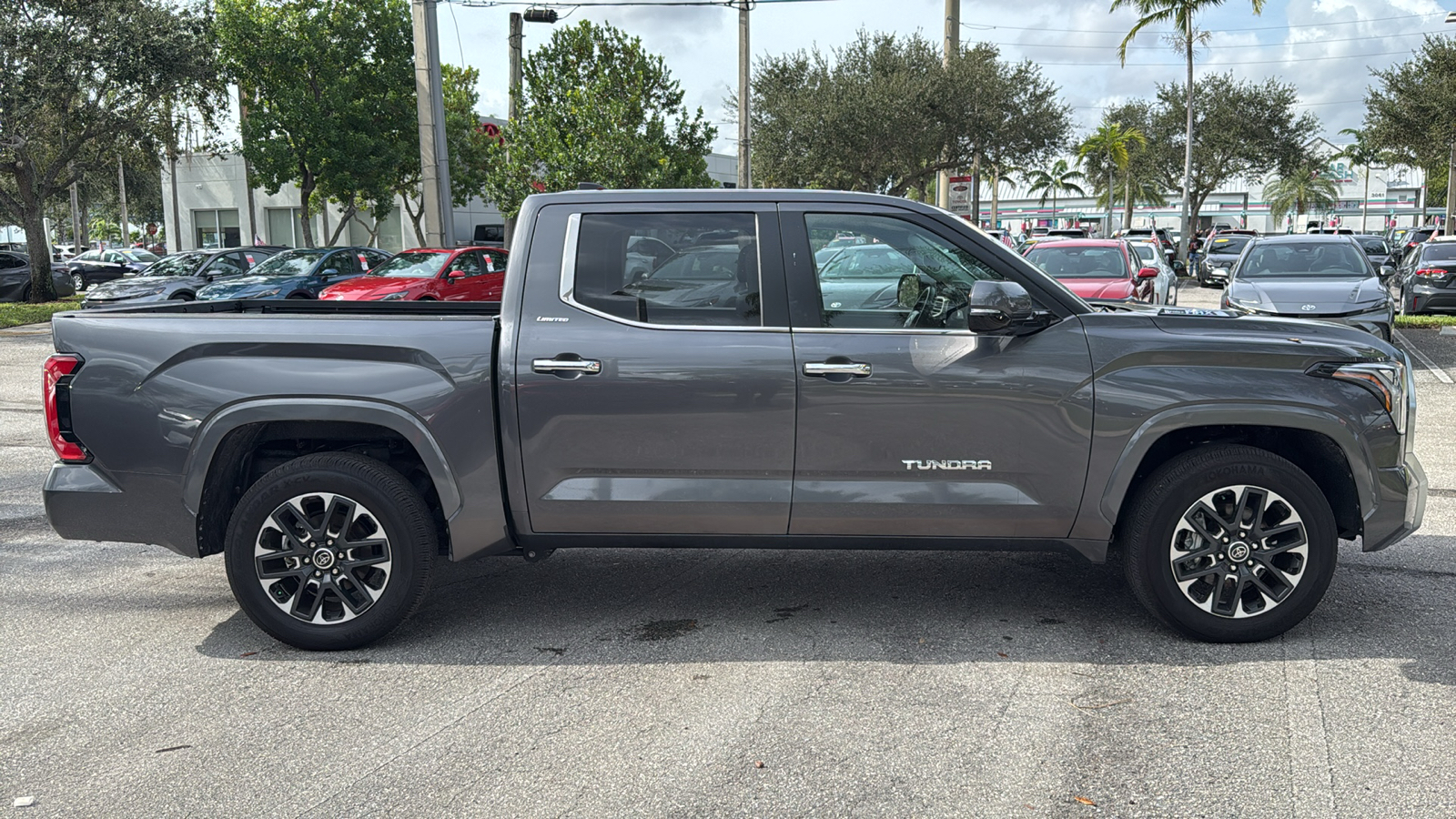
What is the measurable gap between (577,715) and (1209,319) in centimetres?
298

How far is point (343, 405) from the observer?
15.0 ft

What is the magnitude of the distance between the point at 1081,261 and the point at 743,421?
478 inches

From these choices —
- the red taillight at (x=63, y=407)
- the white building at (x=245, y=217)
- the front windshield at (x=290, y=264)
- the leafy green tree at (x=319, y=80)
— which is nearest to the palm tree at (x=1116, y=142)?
the white building at (x=245, y=217)

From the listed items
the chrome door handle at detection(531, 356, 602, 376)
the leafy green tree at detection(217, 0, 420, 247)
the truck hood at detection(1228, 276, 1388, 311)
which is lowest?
the truck hood at detection(1228, 276, 1388, 311)

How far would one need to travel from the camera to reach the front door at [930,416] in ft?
14.9

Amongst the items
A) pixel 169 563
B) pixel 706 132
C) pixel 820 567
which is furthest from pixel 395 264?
pixel 820 567

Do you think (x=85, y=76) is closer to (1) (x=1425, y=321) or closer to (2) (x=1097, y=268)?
(2) (x=1097, y=268)

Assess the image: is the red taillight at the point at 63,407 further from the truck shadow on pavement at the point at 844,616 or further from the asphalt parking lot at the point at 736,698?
the truck shadow on pavement at the point at 844,616

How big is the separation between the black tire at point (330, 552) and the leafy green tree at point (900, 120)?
32.6m

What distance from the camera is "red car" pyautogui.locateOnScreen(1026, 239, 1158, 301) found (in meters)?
14.7

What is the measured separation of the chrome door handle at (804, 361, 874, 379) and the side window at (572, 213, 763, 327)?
298 mm

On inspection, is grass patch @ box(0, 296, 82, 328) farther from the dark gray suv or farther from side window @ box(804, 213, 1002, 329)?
side window @ box(804, 213, 1002, 329)

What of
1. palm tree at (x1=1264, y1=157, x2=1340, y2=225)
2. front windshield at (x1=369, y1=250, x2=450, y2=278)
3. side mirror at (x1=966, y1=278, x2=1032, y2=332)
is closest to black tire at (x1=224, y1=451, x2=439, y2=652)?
side mirror at (x1=966, y1=278, x2=1032, y2=332)

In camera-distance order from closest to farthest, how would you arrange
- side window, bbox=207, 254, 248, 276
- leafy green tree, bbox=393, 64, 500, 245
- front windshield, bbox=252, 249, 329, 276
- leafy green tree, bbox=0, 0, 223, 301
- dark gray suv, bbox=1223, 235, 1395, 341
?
dark gray suv, bbox=1223, 235, 1395, 341 < front windshield, bbox=252, 249, 329, 276 < side window, bbox=207, 254, 248, 276 < leafy green tree, bbox=0, 0, 223, 301 < leafy green tree, bbox=393, 64, 500, 245
